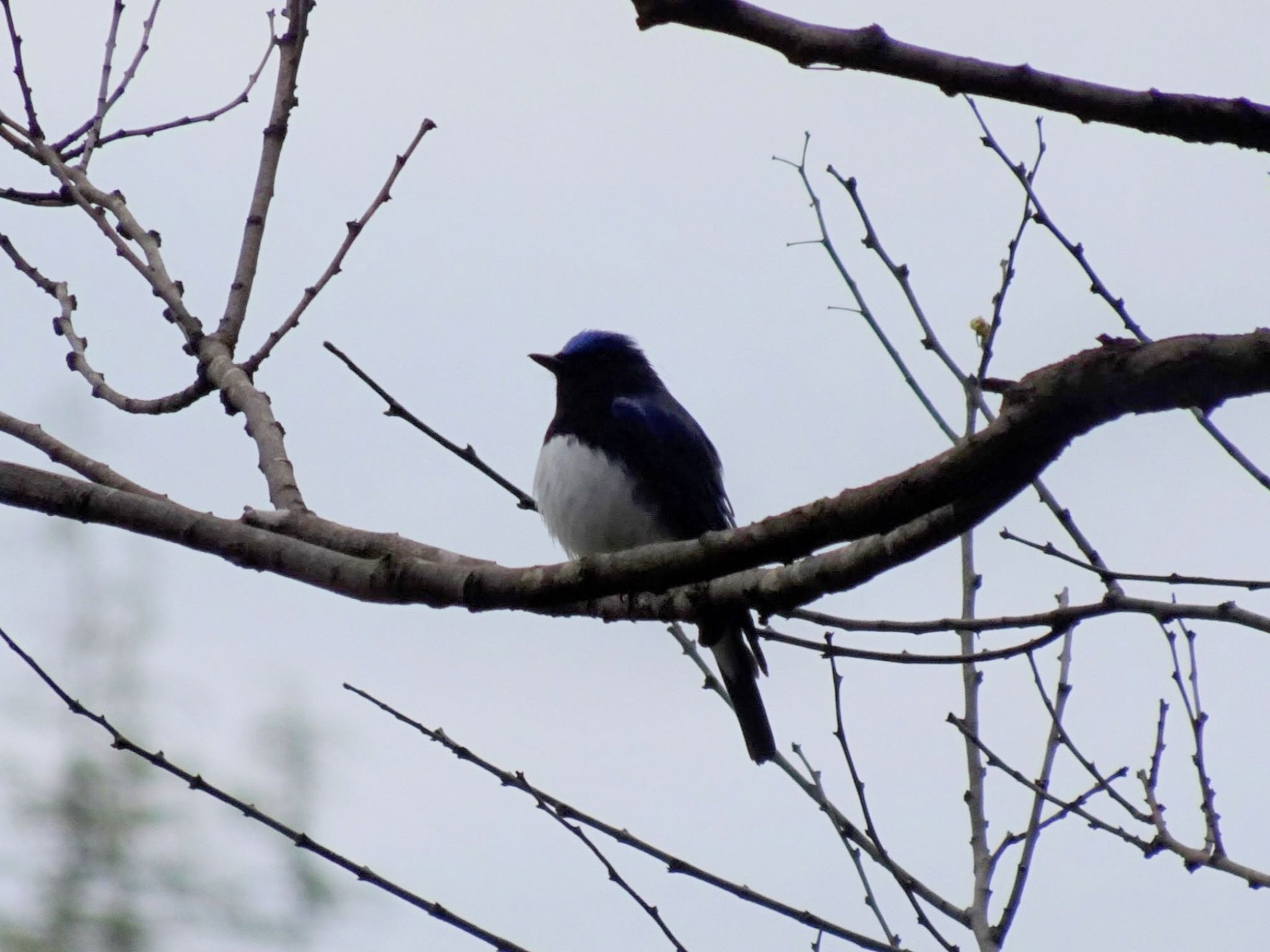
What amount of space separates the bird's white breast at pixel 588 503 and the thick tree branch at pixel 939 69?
4.07 m

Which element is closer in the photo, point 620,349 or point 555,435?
point 555,435

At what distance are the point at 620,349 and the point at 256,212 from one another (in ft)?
9.14

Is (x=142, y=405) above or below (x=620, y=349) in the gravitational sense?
below

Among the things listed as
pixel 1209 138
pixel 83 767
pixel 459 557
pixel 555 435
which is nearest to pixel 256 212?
pixel 459 557

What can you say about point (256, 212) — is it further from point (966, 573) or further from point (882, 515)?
point (882, 515)

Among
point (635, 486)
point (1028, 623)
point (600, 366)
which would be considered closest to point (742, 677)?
point (635, 486)

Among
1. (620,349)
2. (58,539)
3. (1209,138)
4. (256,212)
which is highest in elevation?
(58,539)

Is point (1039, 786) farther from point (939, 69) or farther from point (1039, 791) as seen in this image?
point (939, 69)

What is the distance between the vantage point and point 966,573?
3916 millimetres

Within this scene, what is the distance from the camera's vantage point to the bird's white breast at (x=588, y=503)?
19.0 feet

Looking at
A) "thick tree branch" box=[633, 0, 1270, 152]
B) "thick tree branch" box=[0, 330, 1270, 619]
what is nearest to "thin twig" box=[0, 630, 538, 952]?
"thick tree branch" box=[0, 330, 1270, 619]

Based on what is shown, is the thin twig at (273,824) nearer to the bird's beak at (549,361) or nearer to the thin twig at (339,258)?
the thin twig at (339,258)

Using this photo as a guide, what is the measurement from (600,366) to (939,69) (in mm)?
5039

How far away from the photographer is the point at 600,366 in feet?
22.1
